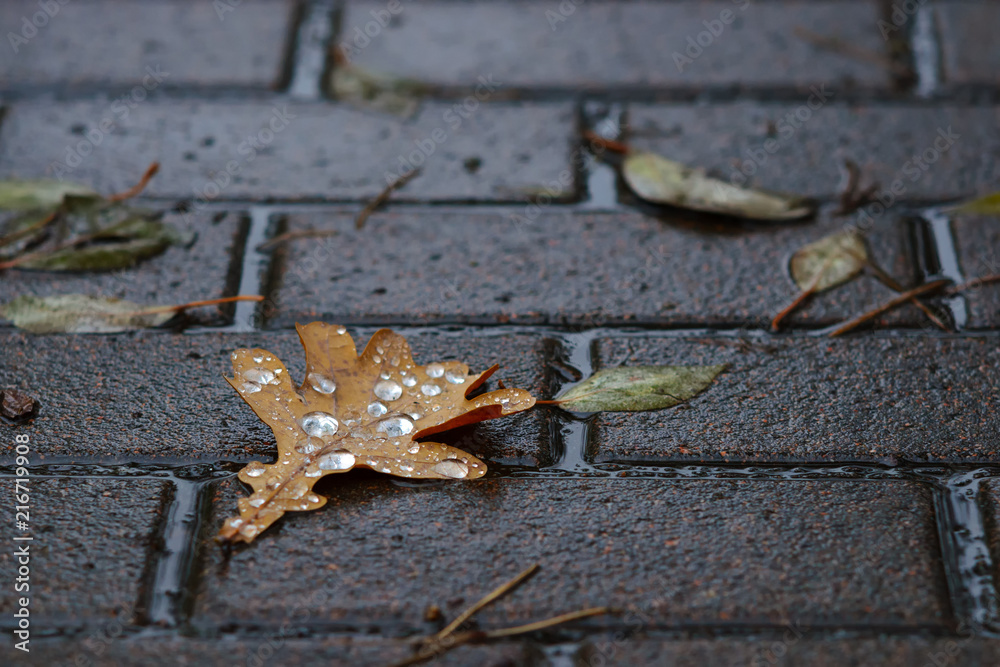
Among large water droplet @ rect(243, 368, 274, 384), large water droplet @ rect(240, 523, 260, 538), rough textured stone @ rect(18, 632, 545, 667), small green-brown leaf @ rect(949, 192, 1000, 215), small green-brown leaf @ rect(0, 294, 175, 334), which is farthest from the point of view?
small green-brown leaf @ rect(949, 192, 1000, 215)

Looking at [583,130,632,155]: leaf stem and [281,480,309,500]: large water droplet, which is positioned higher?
[583,130,632,155]: leaf stem

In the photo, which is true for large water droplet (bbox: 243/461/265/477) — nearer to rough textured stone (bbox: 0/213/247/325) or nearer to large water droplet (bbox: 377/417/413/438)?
large water droplet (bbox: 377/417/413/438)

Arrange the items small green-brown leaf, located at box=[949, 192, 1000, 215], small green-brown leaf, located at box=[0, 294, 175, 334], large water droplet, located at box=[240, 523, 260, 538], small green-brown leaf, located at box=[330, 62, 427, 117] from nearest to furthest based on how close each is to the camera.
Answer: large water droplet, located at box=[240, 523, 260, 538] < small green-brown leaf, located at box=[0, 294, 175, 334] < small green-brown leaf, located at box=[949, 192, 1000, 215] < small green-brown leaf, located at box=[330, 62, 427, 117]

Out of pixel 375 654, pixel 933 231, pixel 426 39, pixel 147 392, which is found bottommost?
pixel 375 654

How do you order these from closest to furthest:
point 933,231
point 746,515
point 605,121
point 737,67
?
point 746,515 < point 933,231 < point 605,121 < point 737,67

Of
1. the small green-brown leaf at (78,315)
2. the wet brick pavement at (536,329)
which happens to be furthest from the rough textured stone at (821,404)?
the small green-brown leaf at (78,315)

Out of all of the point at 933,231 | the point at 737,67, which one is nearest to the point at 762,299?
the point at 933,231

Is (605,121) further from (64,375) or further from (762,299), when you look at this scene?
(64,375)

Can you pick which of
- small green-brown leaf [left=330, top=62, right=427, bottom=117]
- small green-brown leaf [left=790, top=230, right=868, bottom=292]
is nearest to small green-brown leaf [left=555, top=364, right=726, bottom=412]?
small green-brown leaf [left=790, top=230, right=868, bottom=292]
